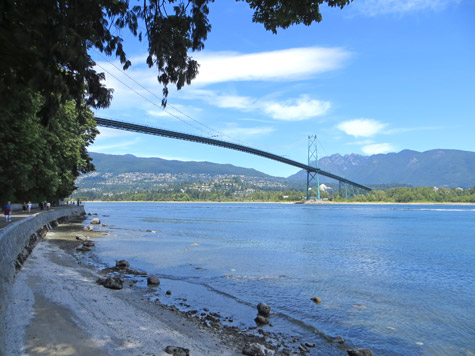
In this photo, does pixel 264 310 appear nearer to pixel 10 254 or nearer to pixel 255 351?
pixel 255 351

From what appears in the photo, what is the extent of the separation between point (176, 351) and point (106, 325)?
6.13 feet

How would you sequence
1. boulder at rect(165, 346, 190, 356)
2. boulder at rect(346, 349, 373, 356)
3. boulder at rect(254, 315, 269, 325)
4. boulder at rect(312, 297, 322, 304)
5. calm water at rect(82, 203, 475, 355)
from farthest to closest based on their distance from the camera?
boulder at rect(312, 297, 322, 304), boulder at rect(254, 315, 269, 325), calm water at rect(82, 203, 475, 355), boulder at rect(346, 349, 373, 356), boulder at rect(165, 346, 190, 356)

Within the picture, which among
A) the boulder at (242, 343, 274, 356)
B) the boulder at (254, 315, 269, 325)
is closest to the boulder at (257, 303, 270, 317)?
the boulder at (254, 315, 269, 325)

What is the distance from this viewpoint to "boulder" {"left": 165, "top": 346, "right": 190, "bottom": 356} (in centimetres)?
600

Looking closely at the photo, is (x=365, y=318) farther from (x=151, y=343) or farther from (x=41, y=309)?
(x=41, y=309)

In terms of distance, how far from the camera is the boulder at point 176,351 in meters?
6.00

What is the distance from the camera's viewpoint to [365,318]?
31.9 ft

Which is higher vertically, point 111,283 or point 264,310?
point 111,283

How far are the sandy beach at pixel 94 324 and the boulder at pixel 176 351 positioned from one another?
0.11 meters

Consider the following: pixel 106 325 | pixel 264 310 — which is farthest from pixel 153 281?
pixel 106 325

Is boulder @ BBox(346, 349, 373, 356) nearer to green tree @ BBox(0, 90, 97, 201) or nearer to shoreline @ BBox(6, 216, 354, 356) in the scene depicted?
shoreline @ BBox(6, 216, 354, 356)

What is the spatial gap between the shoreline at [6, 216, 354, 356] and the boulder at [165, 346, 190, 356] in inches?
4.3

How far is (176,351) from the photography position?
19.9 feet

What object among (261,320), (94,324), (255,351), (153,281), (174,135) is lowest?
(261,320)
